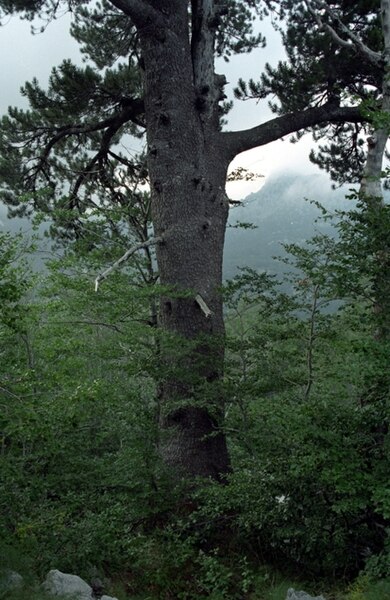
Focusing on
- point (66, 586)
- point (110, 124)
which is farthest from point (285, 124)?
point (66, 586)

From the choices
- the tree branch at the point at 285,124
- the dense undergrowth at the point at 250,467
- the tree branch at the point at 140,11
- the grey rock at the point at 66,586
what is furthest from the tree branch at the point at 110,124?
the grey rock at the point at 66,586

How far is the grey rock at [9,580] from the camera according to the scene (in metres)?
3.47

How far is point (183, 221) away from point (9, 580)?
4.10 metres

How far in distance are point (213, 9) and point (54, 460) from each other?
5.95 m

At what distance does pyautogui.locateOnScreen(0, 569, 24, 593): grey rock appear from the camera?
11.4 feet

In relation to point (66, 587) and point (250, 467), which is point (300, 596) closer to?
point (250, 467)

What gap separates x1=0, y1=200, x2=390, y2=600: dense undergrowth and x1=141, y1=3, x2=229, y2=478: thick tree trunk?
0.38 meters

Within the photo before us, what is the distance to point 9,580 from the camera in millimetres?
3564

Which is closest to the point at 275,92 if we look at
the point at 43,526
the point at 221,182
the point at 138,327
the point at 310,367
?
the point at 221,182

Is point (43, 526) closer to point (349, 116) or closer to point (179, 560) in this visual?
point (179, 560)

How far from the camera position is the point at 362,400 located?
14.3ft

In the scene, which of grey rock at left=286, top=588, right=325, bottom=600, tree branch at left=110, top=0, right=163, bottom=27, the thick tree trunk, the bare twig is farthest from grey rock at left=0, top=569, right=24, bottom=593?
tree branch at left=110, top=0, right=163, bottom=27

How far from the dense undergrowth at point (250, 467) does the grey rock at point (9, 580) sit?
10 cm

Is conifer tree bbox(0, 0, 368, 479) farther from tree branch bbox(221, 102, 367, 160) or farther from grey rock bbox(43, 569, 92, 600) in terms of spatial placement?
grey rock bbox(43, 569, 92, 600)
